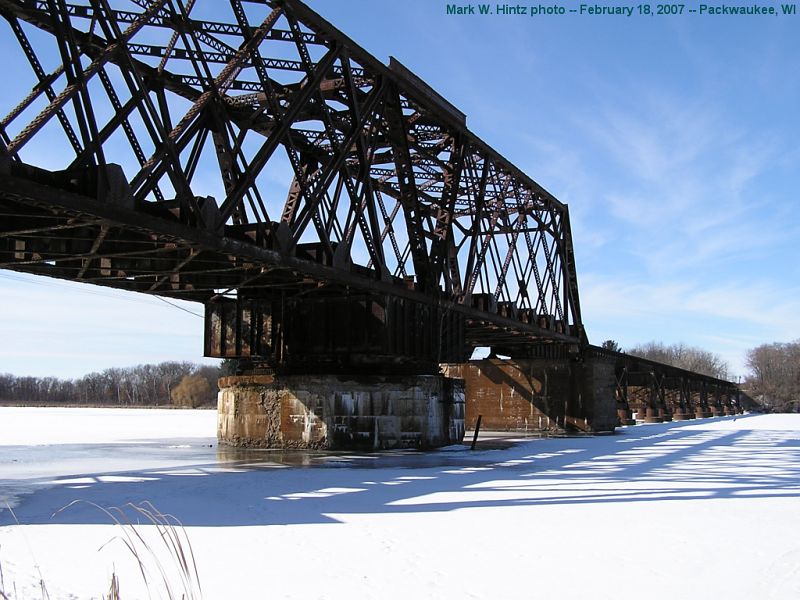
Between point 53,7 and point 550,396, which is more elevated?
point 53,7

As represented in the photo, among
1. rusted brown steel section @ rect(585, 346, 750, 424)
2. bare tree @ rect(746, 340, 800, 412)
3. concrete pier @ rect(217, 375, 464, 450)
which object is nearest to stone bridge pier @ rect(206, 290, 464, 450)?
concrete pier @ rect(217, 375, 464, 450)

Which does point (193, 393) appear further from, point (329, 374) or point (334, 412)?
point (334, 412)

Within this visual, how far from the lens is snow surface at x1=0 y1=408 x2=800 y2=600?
7.48m

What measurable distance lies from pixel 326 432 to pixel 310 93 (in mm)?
9923

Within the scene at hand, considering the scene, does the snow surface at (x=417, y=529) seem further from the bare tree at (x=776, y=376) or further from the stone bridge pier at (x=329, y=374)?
the bare tree at (x=776, y=376)

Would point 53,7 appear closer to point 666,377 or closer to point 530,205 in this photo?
point 530,205

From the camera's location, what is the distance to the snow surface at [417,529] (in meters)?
7.48

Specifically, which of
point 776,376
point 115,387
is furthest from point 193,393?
point 776,376

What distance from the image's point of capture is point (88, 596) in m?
6.89

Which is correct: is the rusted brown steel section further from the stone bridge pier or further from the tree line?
the tree line

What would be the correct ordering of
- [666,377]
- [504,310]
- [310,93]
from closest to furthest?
1. [310,93]
2. [504,310]
3. [666,377]

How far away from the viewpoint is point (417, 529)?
401 inches

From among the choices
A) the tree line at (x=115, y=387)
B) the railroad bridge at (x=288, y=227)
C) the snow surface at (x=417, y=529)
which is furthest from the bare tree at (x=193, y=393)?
the snow surface at (x=417, y=529)

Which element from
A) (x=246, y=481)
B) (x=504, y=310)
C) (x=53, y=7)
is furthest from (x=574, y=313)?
(x=53, y=7)
